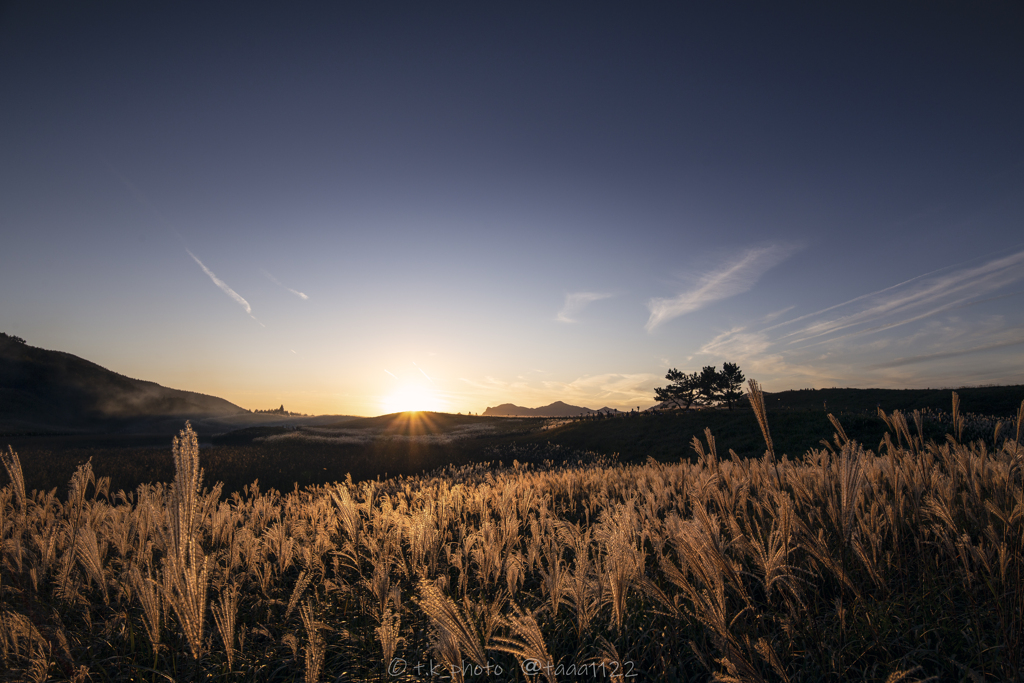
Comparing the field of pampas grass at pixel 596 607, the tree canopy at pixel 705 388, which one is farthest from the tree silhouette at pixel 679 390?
the field of pampas grass at pixel 596 607

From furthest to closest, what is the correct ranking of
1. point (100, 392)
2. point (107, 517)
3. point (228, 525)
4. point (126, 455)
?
point (100, 392) → point (126, 455) → point (107, 517) → point (228, 525)

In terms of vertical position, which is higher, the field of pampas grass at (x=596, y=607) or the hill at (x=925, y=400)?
the hill at (x=925, y=400)

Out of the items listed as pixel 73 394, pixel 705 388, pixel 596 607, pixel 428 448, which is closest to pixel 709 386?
pixel 705 388

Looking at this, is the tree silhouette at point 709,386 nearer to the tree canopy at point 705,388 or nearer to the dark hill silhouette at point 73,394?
the tree canopy at point 705,388

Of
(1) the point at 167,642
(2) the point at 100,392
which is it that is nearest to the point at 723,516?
(1) the point at 167,642

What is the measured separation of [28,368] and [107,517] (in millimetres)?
96741

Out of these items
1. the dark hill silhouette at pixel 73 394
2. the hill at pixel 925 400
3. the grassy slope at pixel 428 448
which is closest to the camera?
the grassy slope at pixel 428 448

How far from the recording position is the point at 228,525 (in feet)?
13.0

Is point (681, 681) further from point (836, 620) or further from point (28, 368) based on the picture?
point (28, 368)

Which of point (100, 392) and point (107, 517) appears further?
point (100, 392)

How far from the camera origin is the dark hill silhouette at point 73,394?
60594 millimetres

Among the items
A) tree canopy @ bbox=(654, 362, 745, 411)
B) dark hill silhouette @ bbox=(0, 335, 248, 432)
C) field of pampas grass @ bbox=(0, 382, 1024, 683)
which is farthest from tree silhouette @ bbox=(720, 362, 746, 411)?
dark hill silhouette @ bbox=(0, 335, 248, 432)

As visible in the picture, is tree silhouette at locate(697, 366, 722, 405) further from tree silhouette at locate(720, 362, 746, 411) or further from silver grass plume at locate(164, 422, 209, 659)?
silver grass plume at locate(164, 422, 209, 659)

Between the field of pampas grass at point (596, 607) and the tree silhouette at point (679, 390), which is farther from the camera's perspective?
the tree silhouette at point (679, 390)
